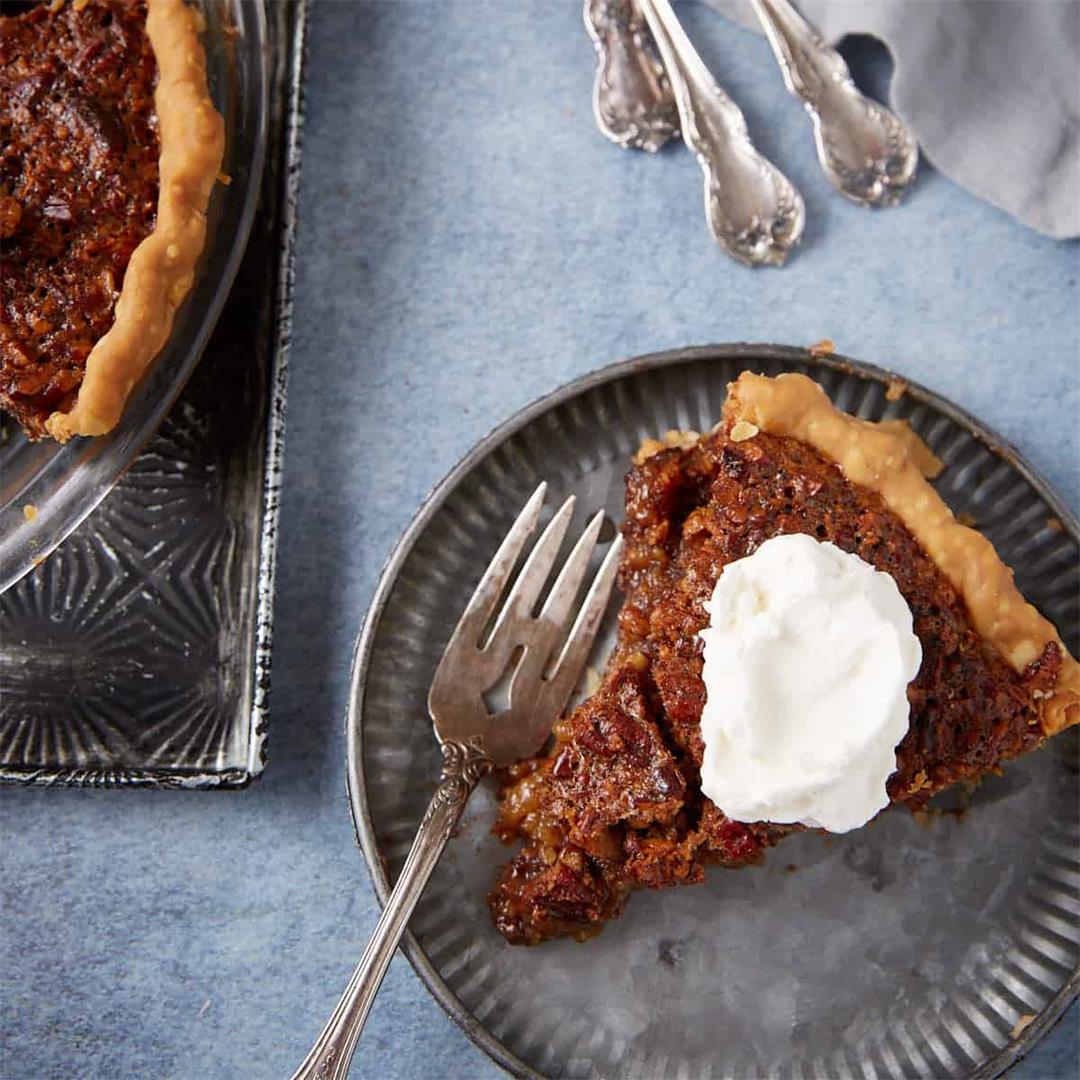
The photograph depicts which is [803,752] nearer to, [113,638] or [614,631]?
[614,631]

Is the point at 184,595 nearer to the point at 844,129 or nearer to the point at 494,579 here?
the point at 494,579

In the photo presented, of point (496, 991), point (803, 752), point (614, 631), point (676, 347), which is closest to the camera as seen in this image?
point (803, 752)

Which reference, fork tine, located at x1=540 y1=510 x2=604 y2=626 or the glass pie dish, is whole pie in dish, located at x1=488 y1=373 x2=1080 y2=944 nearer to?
fork tine, located at x1=540 y1=510 x2=604 y2=626

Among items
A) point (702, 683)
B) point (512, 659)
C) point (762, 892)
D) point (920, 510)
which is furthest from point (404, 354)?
point (762, 892)

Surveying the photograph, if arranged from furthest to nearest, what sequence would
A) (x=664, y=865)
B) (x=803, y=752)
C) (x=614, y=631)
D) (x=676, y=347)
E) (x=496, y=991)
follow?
(x=676, y=347)
(x=614, y=631)
(x=496, y=991)
(x=664, y=865)
(x=803, y=752)

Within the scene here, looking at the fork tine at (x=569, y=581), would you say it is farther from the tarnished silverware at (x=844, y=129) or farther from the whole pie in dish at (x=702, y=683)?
the tarnished silverware at (x=844, y=129)

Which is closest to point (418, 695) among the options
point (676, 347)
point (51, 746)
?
point (51, 746)
